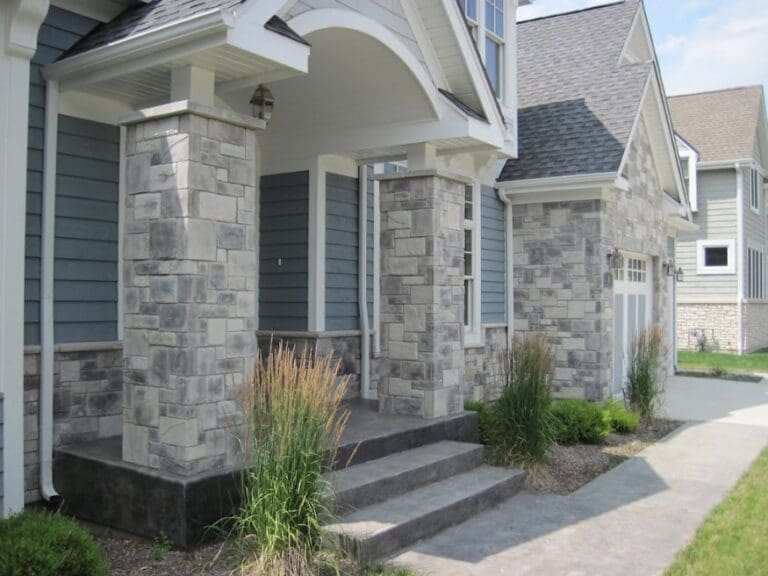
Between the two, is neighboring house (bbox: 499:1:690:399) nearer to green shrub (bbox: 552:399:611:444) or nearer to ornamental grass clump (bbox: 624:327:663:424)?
ornamental grass clump (bbox: 624:327:663:424)

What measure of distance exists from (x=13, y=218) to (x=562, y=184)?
7506 millimetres

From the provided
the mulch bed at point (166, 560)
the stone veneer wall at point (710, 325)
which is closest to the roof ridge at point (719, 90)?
the stone veneer wall at point (710, 325)

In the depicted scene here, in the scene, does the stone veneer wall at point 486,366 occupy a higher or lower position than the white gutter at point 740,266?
lower

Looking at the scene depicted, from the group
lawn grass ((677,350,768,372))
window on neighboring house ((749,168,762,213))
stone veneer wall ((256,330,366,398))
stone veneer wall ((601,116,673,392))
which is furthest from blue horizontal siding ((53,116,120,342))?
window on neighboring house ((749,168,762,213))

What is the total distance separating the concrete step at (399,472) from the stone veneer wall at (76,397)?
183cm

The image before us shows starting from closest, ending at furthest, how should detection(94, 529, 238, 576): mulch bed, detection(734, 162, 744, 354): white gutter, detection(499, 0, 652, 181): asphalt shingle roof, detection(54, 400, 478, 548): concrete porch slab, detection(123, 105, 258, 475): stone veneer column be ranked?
1. detection(94, 529, 238, 576): mulch bed
2. detection(54, 400, 478, 548): concrete porch slab
3. detection(123, 105, 258, 475): stone veneer column
4. detection(499, 0, 652, 181): asphalt shingle roof
5. detection(734, 162, 744, 354): white gutter

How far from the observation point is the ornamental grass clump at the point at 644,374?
920 centimetres

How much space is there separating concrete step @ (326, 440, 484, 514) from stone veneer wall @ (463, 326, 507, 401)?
10.6 ft

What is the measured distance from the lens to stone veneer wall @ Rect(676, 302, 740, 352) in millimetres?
20172

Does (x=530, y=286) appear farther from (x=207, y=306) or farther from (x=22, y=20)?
(x=22, y=20)

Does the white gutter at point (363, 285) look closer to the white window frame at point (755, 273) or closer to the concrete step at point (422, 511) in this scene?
the concrete step at point (422, 511)

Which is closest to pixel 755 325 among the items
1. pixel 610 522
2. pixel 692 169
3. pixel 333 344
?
pixel 692 169

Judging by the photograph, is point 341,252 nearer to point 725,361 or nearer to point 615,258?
point 615,258

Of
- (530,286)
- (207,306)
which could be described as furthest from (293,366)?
(530,286)
